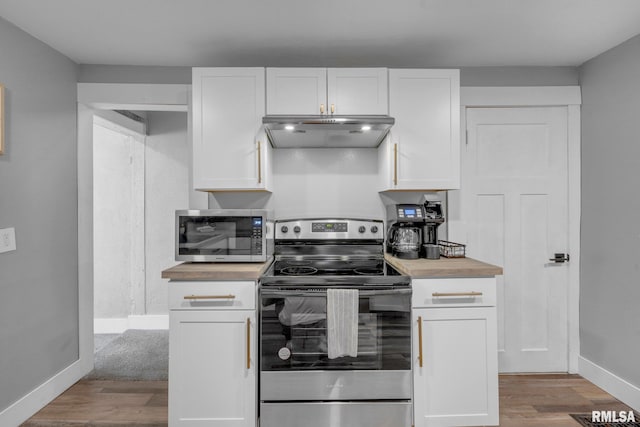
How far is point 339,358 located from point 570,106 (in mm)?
2549

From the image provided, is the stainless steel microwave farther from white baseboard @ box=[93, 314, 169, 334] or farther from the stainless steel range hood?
white baseboard @ box=[93, 314, 169, 334]

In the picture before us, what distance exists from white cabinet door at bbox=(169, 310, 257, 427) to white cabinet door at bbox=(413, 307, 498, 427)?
36.7 inches

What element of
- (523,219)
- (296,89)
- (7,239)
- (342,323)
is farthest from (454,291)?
(7,239)

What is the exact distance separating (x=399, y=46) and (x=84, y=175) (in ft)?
8.23

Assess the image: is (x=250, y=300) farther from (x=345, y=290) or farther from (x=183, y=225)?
(x=183, y=225)

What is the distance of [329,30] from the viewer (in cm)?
213

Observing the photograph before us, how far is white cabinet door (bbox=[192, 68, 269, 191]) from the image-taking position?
2.26m

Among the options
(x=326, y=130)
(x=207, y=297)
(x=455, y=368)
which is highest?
(x=326, y=130)

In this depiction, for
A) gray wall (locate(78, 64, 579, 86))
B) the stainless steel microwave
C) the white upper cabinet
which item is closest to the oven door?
the stainless steel microwave

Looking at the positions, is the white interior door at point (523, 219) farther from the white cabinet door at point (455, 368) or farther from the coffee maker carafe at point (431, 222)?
the white cabinet door at point (455, 368)

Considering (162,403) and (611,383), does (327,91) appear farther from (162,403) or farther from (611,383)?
(611,383)

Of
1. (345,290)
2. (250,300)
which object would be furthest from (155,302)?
(345,290)

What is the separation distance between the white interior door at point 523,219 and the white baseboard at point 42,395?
3107mm

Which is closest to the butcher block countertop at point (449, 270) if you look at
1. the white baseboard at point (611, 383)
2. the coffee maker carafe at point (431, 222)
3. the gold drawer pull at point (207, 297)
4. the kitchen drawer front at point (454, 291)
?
the kitchen drawer front at point (454, 291)
